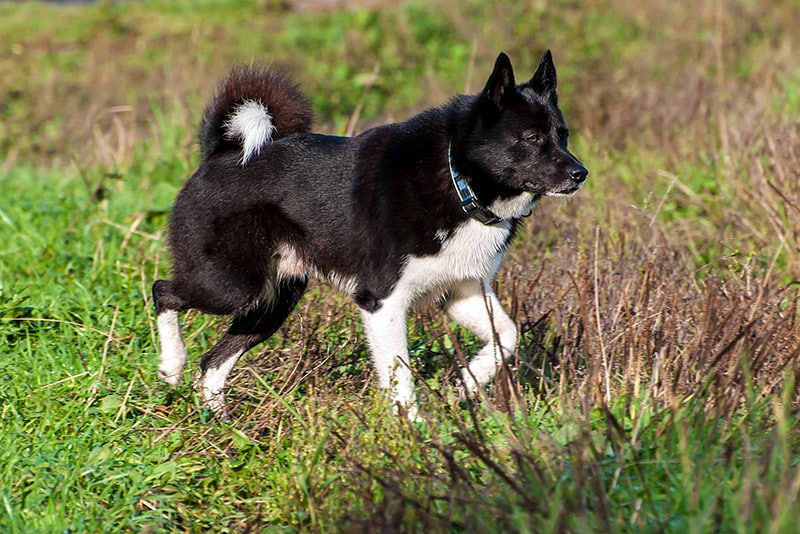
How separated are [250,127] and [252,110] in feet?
0.33

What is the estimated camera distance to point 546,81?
4.05 meters

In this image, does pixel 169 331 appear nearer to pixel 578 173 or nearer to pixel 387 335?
pixel 387 335

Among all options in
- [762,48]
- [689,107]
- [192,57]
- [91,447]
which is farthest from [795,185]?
[192,57]

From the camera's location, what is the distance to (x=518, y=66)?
1013 centimetres

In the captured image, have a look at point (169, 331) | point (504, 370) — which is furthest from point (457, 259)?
point (169, 331)

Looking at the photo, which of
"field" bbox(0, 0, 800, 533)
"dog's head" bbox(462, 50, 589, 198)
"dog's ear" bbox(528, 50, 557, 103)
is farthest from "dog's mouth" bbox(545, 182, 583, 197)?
"dog's ear" bbox(528, 50, 557, 103)

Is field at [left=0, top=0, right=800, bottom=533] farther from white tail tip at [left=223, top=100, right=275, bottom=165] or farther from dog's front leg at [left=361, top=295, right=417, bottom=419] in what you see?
white tail tip at [left=223, top=100, right=275, bottom=165]

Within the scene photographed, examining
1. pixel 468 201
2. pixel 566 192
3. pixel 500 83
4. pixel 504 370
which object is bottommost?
pixel 504 370

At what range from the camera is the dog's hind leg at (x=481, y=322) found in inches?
154

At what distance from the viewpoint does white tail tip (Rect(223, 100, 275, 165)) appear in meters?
4.07

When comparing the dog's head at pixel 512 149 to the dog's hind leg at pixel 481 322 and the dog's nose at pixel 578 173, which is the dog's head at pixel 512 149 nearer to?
the dog's nose at pixel 578 173

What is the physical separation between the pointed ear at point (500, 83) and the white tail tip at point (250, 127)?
91cm

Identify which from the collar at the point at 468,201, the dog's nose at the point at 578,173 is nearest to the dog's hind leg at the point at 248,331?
the collar at the point at 468,201

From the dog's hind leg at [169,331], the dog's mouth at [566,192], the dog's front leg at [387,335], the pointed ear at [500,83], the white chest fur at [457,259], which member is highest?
the pointed ear at [500,83]
